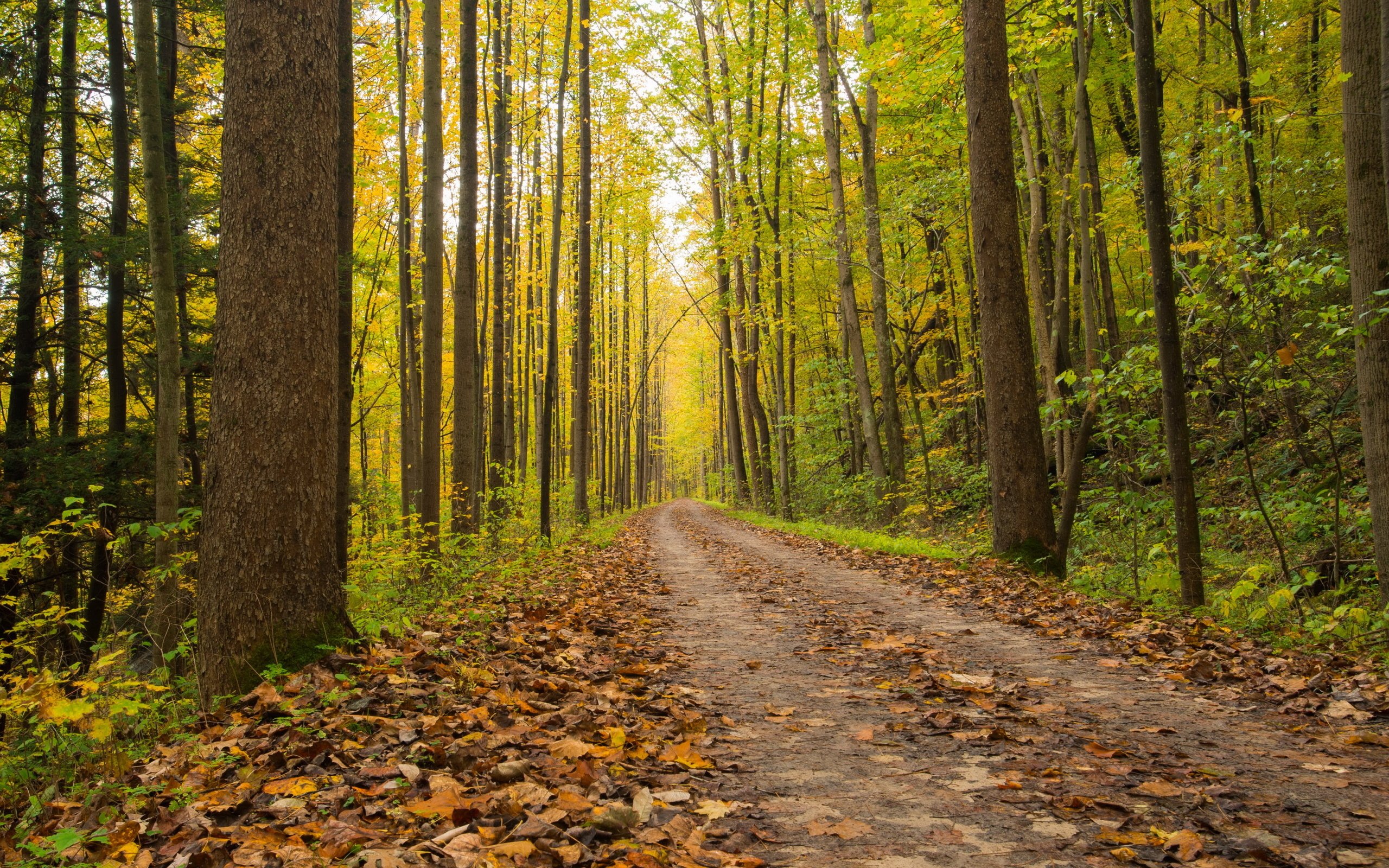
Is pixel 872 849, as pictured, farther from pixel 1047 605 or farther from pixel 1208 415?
pixel 1208 415

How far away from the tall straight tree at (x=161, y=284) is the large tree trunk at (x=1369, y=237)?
1130 centimetres

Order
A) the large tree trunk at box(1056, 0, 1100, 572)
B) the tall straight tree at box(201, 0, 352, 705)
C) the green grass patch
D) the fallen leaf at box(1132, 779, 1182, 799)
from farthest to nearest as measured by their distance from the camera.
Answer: the green grass patch, the large tree trunk at box(1056, 0, 1100, 572), the tall straight tree at box(201, 0, 352, 705), the fallen leaf at box(1132, 779, 1182, 799)

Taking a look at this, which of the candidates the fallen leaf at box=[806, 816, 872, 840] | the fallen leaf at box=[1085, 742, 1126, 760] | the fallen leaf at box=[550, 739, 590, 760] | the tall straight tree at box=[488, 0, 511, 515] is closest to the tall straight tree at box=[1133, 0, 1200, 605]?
the fallen leaf at box=[1085, 742, 1126, 760]

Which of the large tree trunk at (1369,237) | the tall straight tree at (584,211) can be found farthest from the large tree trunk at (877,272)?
the large tree trunk at (1369,237)

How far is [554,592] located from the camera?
8281mm

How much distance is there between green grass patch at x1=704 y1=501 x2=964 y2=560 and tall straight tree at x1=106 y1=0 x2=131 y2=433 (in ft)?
38.7

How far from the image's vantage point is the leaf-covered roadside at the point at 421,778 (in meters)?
2.43

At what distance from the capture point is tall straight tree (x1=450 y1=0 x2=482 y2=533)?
11.1m

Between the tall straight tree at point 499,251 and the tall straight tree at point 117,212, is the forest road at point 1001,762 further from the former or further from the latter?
the tall straight tree at point 499,251

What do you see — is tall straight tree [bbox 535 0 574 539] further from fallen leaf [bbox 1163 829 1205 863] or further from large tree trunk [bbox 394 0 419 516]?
fallen leaf [bbox 1163 829 1205 863]

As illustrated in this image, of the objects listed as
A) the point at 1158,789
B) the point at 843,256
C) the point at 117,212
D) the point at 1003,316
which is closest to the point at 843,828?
the point at 1158,789

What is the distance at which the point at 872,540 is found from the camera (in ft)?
43.9

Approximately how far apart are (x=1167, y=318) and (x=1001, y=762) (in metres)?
5.03

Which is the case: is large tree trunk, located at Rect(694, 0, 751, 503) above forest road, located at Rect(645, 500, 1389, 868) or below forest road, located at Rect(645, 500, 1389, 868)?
above
